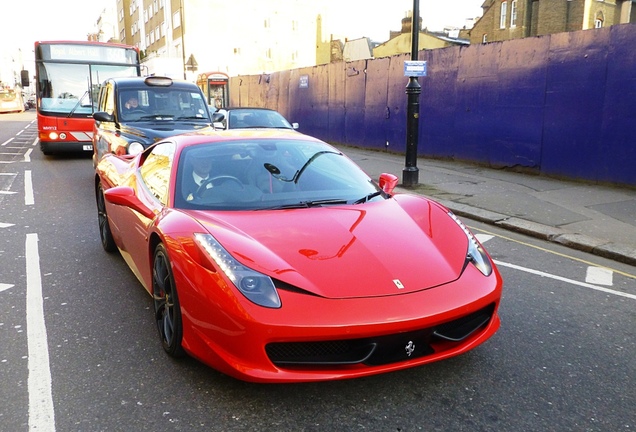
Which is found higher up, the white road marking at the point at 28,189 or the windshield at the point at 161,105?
the windshield at the point at 161,105

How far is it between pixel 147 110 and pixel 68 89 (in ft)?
18.8

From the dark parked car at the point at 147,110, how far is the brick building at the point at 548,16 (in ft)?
116

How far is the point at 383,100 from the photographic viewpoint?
53.2ft

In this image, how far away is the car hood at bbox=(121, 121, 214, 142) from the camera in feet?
27.3

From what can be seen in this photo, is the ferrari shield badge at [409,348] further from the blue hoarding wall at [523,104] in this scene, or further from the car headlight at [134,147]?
the blue hoarding wall at [523,104]

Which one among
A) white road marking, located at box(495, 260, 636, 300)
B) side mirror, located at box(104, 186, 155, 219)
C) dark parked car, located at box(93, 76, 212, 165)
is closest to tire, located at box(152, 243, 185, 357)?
side mirror, located at box(104, 186, 155, 219)

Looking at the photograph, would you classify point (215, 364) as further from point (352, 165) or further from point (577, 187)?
point (577, 187)

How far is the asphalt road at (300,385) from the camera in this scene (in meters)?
2.73

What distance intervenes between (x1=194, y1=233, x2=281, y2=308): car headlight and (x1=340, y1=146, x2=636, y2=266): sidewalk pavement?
4.65 m

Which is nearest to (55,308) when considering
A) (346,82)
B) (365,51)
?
(346,82)

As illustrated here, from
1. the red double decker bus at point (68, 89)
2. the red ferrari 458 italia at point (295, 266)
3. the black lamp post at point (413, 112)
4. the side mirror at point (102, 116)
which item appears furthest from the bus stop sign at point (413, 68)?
the red double decker bus at point (68, 89)

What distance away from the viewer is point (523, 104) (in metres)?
11.5

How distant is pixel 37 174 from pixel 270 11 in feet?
155

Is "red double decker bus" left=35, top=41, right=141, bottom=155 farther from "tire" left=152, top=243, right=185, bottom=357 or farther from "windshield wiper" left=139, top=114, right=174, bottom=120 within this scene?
"tire" left=152, top=243, right=185, bottom=357
